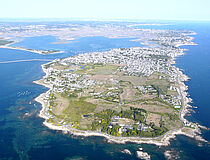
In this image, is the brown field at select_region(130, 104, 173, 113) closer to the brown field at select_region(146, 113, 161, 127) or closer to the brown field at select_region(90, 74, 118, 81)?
the brown field at select_region(146, 113, 161, 127)

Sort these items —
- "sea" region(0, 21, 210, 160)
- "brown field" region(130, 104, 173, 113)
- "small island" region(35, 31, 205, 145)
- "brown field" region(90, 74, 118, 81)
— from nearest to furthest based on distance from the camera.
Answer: "sea" region(0, 21, 210, 160) < "small island" region(35, 31, 205, 145) < "brown field" region(130, 104, 173, 113) < "brown field" region(90, 74, 118, 81)

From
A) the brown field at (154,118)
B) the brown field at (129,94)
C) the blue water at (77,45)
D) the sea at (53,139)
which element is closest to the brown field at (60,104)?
the sea at (53,139)

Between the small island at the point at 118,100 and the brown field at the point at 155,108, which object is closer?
the small island at the point at 118,100

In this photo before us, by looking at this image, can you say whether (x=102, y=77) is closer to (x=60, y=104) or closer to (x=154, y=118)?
(x=60, y=104)

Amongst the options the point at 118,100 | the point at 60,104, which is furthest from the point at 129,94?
the point at 60,104

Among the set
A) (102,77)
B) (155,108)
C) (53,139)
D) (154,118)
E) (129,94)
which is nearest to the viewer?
(53,139)

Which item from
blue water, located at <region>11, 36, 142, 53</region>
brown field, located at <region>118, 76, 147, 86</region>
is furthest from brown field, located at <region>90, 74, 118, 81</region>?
blue water, located at <region>11, 36, 142, 53</region>

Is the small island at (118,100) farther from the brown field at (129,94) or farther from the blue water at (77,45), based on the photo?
the blue water at (77,45)

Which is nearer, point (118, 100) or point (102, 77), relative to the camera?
point (118, 100)
